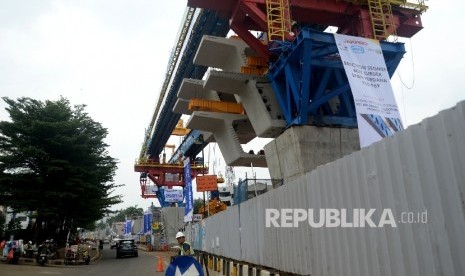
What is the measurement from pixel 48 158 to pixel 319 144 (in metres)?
20.8

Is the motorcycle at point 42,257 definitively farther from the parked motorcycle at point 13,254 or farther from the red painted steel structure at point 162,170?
the red painted steel structure at point 162,170

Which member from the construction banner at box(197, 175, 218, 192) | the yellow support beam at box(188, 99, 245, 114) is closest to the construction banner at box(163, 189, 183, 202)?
the yellow support beam at box(188, 99, 245, 114)

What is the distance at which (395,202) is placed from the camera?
4703 millimetres

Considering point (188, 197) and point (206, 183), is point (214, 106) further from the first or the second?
Result: point (188, 197)

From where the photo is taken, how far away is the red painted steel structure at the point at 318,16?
57.0 feet

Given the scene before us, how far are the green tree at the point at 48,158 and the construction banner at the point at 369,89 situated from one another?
70.3ft

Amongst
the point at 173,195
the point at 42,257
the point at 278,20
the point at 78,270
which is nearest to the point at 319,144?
the point at 278,20

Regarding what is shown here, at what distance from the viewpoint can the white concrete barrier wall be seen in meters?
3.87

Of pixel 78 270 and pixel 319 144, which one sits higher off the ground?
pixel 319 144

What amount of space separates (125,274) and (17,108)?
17018mm

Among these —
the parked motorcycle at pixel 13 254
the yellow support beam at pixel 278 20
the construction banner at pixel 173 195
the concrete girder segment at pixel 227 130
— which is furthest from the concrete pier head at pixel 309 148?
the construction banner at pixel 173 195

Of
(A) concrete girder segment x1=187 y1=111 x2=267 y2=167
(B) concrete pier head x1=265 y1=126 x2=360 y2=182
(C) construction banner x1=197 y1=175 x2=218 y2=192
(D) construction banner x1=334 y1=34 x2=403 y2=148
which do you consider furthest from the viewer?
(A) concrete girder segment x1=187 y1=111 x2=267 y2=167

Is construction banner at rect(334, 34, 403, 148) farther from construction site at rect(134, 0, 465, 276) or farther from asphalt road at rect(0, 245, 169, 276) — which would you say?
asphalt road at rect(0, 245, 169, 276)

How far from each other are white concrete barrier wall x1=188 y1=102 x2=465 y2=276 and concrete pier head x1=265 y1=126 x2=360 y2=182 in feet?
26.0
